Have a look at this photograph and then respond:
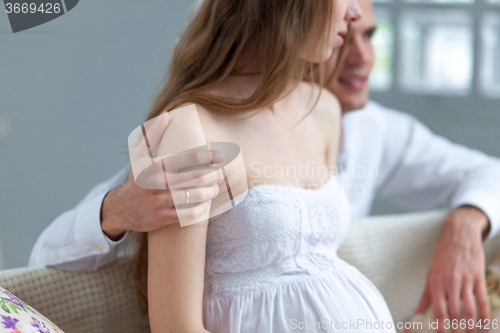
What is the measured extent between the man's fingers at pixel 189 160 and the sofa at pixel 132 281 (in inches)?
12.4

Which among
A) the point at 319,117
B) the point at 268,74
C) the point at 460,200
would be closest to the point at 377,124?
the point at 460,200

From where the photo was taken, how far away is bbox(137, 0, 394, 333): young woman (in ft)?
2.04

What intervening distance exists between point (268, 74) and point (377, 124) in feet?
2.49

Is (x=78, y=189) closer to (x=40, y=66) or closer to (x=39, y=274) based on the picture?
(x=40, y=66)

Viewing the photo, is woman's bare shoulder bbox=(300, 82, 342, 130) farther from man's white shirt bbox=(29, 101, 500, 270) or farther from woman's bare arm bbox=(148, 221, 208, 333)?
woman's bare arm bbox=(148, 221, 208, 333)

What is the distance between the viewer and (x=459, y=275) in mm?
920

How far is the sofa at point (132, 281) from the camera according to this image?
2.41 feet

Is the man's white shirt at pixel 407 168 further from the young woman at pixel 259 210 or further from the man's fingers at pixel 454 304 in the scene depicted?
the young woman at pixel 259 210

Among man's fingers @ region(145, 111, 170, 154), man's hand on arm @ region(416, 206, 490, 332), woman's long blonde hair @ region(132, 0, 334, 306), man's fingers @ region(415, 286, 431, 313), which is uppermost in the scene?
woman's long blonde hair @ region(132, 0, 334, 306)

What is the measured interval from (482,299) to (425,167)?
0.52 metres

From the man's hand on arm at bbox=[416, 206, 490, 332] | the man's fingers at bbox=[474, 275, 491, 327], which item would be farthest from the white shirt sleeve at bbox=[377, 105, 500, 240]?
the man's fingers at bbox=[474, 275, 491, 327]

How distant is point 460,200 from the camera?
1051 millimetres

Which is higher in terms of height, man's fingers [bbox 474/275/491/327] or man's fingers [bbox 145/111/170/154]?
man's fingers [bbox 145/111/170/154]

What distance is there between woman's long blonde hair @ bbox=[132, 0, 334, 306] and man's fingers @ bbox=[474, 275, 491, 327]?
61 centimetres
